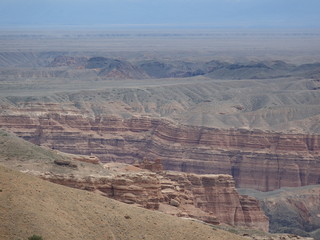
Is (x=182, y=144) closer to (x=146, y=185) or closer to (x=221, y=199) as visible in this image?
(x=221, y=199)

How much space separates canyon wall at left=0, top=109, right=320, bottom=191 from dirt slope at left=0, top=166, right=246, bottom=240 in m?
67.2

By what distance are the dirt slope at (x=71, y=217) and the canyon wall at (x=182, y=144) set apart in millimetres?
67154

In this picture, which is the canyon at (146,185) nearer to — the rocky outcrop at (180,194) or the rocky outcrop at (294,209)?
the rocky outcrop at (180,194)

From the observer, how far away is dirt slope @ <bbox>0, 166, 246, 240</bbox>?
132 ft

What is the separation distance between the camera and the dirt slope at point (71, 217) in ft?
132

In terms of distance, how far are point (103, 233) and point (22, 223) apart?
4.90 m

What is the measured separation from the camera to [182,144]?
12469 cm

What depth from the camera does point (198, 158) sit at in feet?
393

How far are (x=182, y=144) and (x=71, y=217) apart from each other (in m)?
81.6

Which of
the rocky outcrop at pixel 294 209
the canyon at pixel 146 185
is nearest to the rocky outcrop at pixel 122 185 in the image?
the canyon at pixel 146 185

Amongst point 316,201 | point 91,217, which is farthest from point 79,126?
point 91,217

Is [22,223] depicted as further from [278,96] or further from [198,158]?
[278,96]

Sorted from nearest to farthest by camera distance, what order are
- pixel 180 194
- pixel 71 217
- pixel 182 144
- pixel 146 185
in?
pixel 71 217 < pixel 146 185 < pixel 180 194 < pixel 182 144

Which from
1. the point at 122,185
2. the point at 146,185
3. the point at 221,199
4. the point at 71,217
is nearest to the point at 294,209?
the point at 221,199
